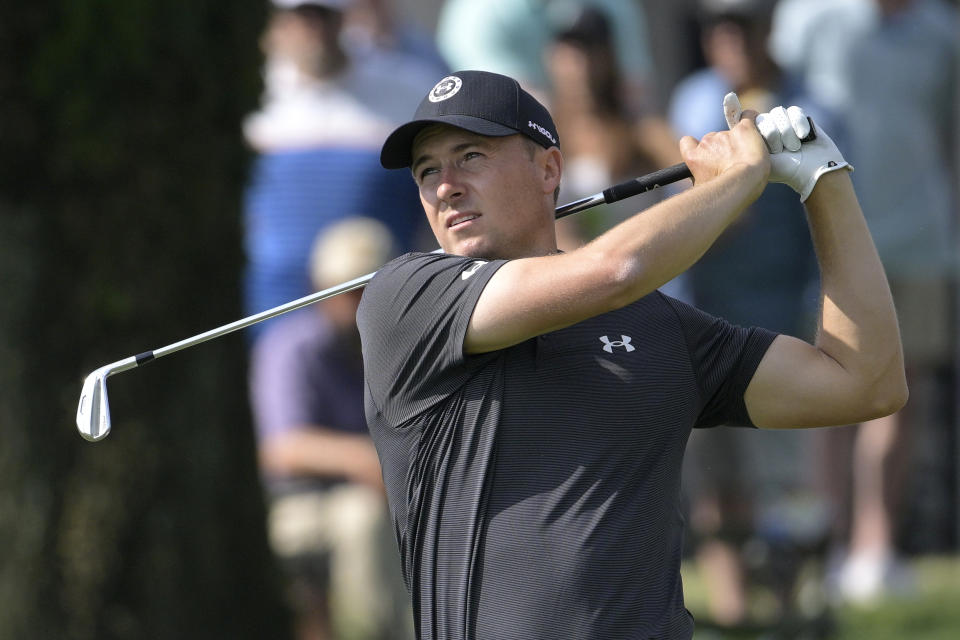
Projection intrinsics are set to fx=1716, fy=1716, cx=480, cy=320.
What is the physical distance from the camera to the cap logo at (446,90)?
3.59 m

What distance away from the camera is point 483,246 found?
141 inches

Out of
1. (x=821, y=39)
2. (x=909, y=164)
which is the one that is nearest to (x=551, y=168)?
(x=909, y=164)

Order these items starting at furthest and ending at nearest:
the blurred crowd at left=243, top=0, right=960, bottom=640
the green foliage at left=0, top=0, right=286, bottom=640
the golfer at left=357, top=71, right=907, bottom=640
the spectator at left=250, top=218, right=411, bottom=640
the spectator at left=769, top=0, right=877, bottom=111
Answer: the spectator at left=769, top=0, right=877, bottom=111 → the blurred crowd at left=243, top=0, right=960, bottom=640 → the spectator at left=250, top=218, right=411, bottom=640 → the green foliage at left=0, top=0, right=286, bottom=640 → the golfer at left=357, top=71, right=907, bottom=640

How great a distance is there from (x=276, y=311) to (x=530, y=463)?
0.73 meters

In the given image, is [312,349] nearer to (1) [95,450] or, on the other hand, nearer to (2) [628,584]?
(1) [95,450]

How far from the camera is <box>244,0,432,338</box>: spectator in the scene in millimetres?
7602

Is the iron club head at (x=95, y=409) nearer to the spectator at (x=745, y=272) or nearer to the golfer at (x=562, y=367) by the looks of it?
the golfer at (x=562, y=367)

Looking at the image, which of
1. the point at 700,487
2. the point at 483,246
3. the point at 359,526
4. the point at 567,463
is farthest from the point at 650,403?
the point at 700,487

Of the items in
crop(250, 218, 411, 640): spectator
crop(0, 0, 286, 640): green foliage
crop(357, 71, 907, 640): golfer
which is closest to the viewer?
crop(357, 71, 907, 640): golfer

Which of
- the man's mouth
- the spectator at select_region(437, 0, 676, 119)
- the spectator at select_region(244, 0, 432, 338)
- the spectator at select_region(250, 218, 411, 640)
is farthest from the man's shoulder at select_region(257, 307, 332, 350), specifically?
the man's mouth

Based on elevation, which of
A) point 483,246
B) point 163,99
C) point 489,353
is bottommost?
point 489,353

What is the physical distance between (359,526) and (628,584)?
3.47m

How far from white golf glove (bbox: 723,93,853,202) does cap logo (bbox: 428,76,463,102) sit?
561 millimetres

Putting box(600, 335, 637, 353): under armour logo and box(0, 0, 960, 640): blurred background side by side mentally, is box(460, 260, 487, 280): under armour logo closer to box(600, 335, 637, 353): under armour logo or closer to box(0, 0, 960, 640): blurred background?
box(600, 335, 637, 353): under armour logo
